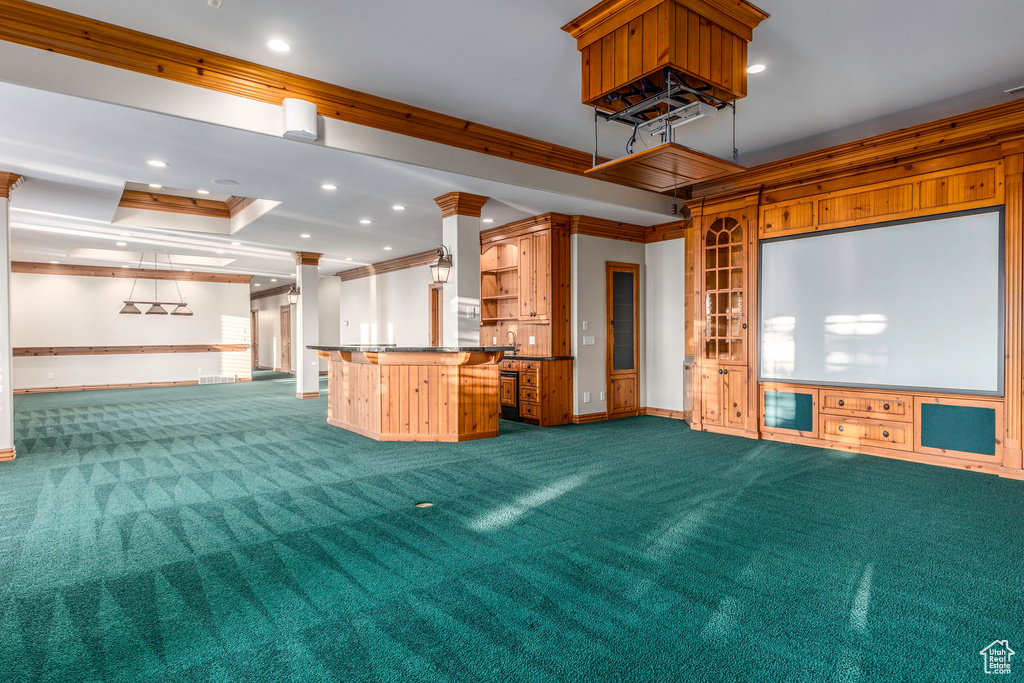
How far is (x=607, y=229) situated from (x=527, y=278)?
4.31ft

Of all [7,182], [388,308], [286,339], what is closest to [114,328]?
[286,339]

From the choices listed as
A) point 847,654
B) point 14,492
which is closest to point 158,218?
point 14,492

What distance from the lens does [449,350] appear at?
5.72 meters

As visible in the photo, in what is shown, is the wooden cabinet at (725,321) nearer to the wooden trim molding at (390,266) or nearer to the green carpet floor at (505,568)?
the green carpet floor at (505,568)

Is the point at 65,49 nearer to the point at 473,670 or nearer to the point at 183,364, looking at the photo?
the point at 473,670

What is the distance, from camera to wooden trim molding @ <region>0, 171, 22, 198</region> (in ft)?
16.6

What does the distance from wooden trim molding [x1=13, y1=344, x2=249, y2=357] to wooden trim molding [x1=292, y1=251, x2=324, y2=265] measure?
4.78 m

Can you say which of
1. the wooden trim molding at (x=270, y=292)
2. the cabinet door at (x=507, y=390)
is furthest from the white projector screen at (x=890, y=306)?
A: the wooden trim molding at (x=270, y=292)

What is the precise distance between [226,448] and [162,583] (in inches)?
132

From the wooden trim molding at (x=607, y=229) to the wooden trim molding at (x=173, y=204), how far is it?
222 inches

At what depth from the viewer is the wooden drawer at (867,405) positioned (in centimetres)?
510

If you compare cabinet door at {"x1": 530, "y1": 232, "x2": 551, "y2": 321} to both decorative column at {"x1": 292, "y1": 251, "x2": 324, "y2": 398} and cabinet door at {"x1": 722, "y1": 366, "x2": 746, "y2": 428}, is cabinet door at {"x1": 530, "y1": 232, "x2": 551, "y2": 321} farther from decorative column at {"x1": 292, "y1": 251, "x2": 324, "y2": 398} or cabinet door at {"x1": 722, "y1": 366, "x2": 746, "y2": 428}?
decorative column at {"x1": 292, "y1": 251, "x2": 324, "y2": 398}

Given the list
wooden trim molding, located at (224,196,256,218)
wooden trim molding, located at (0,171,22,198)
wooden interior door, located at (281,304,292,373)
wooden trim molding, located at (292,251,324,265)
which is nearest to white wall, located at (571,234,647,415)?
wooden trim molding, located at (224,196,256,218)

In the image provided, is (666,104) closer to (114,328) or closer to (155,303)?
(155,303)
